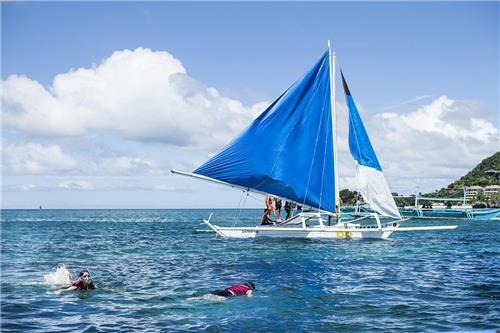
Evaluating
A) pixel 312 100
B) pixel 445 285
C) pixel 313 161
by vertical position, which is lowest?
pixel 445 285

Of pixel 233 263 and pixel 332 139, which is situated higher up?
pixel 332 139

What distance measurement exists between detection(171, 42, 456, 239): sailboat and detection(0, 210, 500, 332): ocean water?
4283 mm

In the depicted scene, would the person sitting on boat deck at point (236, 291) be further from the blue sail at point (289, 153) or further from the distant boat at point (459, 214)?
the distant boat at point (459, 214)

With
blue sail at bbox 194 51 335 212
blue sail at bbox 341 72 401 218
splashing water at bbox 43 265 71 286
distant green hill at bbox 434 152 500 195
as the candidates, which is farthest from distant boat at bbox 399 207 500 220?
distant green hill at bbox 434 152 500 195

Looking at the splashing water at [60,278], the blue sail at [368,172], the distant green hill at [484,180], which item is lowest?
the splashing water at [60,278]

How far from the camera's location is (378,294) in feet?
67.3

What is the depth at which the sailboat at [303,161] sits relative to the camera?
129 feet

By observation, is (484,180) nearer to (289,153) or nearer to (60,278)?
(289,153)

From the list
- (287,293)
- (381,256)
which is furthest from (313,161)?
(287,293)

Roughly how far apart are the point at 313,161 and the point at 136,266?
642 inches

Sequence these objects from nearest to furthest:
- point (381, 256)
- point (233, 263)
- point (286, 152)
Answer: point (233, 263) → point (381, 256) → point (286, 152)

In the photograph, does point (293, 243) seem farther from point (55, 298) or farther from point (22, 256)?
point (55, 298)

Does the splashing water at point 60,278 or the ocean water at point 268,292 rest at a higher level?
the splashing water at point 60,278

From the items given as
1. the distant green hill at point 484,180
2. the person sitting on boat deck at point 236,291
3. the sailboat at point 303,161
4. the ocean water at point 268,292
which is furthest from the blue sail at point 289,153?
the distant green hill at point 484,180
